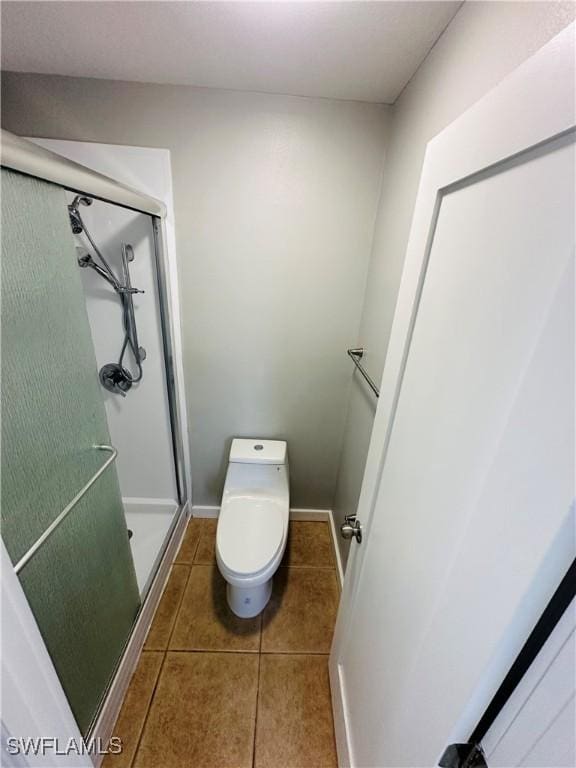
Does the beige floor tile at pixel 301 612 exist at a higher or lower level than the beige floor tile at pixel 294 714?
higher

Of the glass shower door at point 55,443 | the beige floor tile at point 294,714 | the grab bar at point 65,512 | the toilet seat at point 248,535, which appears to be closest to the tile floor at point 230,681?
the beige floor tile at point 294,714

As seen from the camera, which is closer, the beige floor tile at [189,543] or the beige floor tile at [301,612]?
the beige floor tile at [301,612]

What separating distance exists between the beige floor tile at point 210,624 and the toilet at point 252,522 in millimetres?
47

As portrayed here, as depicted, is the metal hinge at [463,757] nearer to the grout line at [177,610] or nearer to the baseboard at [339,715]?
the baseboard at [339,715]

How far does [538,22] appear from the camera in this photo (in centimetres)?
58

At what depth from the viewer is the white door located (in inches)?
13.0

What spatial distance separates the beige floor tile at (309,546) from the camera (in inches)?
69.3

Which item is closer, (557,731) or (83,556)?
(557,731)

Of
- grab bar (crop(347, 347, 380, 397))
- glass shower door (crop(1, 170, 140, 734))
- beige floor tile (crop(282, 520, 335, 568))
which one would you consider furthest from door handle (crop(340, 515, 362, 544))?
beige floor tile (crop(282, 520, 335, 568))

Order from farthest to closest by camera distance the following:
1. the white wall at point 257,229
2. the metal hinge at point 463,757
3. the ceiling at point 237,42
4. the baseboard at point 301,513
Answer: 1. the baseboard at point 301,513
2. the white wall at point 257,229
3. the ceiling at point 237,42
4. the metal hinge at point 463,757

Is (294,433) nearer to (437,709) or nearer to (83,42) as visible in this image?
(437,709)

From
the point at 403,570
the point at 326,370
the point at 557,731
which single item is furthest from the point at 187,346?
the point at 557,731

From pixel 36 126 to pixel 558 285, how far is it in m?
1.90

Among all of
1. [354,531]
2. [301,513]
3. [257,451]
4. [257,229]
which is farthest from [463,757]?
[257,229]
